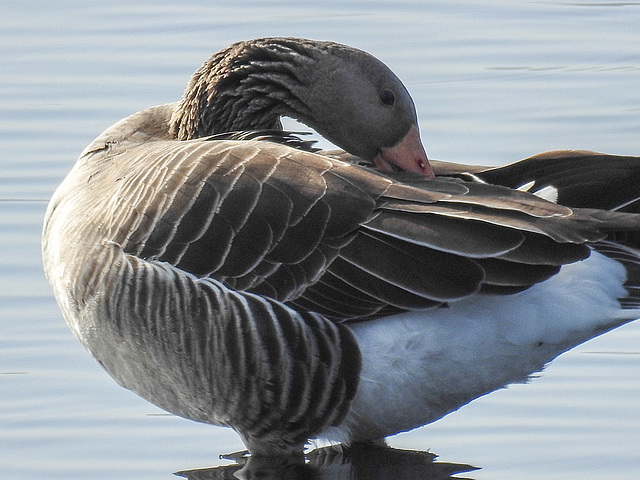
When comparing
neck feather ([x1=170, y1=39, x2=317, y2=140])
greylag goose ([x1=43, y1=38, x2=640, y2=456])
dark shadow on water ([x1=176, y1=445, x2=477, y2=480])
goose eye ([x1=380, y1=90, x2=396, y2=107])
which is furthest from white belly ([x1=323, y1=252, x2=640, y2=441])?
neck feather ([x1=170, y1=39, x2=317, y2=140])

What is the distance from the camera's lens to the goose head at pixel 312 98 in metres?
5.84

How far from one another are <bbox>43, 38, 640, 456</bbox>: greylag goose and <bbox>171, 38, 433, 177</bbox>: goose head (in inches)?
16.4

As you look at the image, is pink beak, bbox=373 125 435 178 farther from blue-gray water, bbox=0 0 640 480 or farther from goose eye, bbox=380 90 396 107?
blue-gray water, bbox=0 0 640 480

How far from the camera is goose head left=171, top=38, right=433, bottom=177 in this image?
5.84 metres

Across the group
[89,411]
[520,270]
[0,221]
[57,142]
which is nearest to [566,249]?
[520,270]

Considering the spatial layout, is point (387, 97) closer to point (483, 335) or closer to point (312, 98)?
point (312, 98)

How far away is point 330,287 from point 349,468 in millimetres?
896

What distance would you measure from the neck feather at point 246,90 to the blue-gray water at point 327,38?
122 centimetres

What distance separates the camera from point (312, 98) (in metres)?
5.94

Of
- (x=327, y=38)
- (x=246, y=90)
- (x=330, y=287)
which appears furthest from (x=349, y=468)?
(x=327, y=38)

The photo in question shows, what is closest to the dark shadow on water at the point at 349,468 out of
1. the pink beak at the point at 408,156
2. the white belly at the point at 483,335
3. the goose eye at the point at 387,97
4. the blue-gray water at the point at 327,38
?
the blue-gray water at the point at 327,38

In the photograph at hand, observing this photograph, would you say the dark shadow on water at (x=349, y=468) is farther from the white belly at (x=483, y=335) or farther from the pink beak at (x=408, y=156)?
the pink beak at (x=408, y=156)

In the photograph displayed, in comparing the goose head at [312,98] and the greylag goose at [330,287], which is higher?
the goose head at [312,98]

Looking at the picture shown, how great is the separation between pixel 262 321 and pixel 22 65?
4709mm
